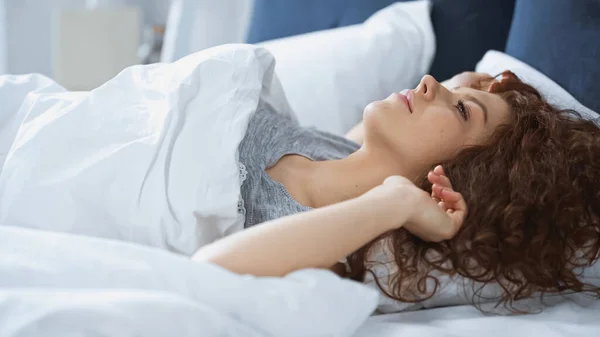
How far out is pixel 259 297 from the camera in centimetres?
99

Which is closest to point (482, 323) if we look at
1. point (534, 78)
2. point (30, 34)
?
point (534, 78)

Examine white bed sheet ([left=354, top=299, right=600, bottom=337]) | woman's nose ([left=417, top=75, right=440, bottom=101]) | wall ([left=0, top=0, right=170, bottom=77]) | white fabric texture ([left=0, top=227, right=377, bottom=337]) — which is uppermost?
woman's nose ([left=417, top=75, right=440, bottom=101])

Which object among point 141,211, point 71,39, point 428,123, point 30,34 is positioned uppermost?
point 428,123

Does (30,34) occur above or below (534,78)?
below

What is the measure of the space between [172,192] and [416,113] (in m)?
0.48

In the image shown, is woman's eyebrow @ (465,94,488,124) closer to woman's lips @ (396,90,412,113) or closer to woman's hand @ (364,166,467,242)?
woman's lips @ (396,90,412,113)

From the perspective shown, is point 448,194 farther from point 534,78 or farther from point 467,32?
point 467,32

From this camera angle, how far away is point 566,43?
1659mm

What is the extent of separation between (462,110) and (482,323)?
0.43 meters

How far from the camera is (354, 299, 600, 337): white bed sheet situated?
3.79ft

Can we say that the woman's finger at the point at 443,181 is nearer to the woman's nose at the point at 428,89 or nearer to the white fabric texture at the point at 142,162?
the woman's nose at the point at 428,89

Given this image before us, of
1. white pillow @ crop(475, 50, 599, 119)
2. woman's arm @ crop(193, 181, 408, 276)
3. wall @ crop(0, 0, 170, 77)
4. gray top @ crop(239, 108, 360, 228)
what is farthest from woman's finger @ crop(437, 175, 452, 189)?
wall @ crop(0, 0, 170, 77)

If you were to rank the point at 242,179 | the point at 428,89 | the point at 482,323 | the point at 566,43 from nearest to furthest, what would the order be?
the point at 482,323 → the point at 242,179 → the point at 428,89 → the point at 566,43

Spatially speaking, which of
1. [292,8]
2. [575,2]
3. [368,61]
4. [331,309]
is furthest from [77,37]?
[331,309]
